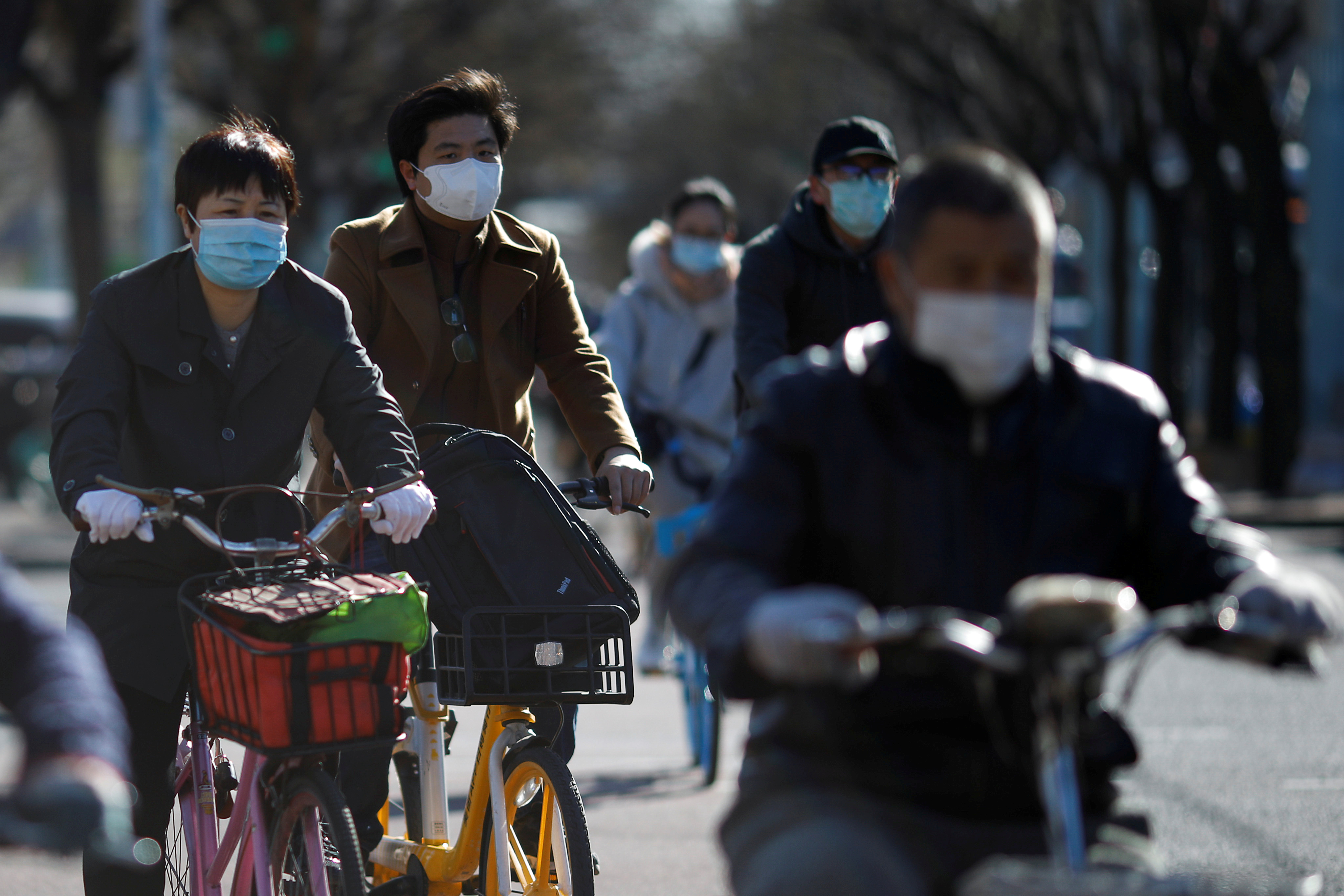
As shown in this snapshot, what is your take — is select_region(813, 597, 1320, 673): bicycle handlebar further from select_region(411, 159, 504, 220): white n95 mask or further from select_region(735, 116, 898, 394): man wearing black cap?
select_region(735, 116, 898, 394): man wearing black cap

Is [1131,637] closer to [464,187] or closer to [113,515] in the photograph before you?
[113,515]

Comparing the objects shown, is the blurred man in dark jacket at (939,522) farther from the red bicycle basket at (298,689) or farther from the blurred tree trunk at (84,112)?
the blurred tree trunk at (84,112)

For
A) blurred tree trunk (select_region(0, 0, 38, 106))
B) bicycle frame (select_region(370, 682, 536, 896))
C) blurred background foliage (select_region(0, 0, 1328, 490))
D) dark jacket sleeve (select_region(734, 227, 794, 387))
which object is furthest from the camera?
blurred background foliage (select_region(0, 0, 1328, 490))

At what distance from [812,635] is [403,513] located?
1.50m

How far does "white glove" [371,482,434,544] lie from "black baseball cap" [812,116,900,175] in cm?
205

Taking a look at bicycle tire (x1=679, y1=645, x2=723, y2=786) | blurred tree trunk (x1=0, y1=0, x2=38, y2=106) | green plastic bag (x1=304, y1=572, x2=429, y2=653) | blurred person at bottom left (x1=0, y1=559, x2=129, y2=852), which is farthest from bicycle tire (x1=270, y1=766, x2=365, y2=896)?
blurred tree trunk (x1=0, y1=0, x2=38, y2=106)

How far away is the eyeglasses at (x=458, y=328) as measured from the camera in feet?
14.7

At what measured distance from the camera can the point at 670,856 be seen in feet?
18.9

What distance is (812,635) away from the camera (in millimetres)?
2248

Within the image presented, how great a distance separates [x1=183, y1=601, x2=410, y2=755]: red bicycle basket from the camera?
3.22 metres

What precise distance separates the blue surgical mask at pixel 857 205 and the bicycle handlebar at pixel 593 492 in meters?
1.26

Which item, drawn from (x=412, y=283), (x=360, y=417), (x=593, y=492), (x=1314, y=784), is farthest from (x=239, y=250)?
(x=1314, y=784)

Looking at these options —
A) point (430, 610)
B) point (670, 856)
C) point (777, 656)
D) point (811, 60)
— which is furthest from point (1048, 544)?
point (811, 60)

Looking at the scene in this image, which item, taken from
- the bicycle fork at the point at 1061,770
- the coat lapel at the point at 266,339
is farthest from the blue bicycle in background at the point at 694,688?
the bicycle fork at the point at 1061,770
